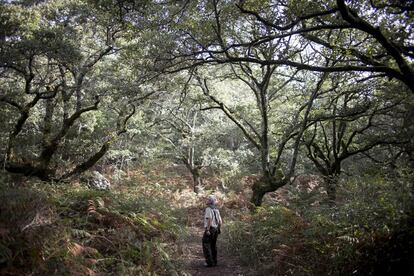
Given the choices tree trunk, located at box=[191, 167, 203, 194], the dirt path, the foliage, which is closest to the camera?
the foliage

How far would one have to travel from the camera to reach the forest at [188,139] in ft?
16.6

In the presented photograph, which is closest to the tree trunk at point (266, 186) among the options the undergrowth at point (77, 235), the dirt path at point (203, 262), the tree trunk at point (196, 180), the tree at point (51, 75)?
the dirt path at point (203, 262)

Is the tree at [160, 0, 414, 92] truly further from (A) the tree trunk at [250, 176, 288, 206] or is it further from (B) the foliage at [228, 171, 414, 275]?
(A) the tree trunk at [250, 176, 288, 206]

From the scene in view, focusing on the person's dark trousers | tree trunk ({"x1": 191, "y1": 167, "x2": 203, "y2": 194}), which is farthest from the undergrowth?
tree trunk ({"x1": 191, "y1": 167, "x2": 203, "y2": 194})

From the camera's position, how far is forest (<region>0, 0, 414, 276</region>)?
505cm

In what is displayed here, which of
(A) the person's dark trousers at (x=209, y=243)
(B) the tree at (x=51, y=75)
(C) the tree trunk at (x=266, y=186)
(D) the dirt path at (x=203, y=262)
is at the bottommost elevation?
(D) the dirt path at (x=203, y=262)

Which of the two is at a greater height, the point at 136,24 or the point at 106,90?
the point at 136,24

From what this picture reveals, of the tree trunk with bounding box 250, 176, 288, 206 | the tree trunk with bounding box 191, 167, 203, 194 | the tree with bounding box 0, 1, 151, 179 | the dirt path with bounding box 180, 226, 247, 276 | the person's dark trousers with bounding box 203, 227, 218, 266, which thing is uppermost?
the tree with bounding box 0, 1, 151, 179

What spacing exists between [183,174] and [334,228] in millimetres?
19814

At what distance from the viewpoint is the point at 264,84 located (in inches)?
489

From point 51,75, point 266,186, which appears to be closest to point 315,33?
point 266,186

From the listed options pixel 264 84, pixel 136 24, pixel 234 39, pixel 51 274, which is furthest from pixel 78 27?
pixel 51 274

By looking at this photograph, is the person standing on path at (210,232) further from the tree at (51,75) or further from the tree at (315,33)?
the tree at (51,75)

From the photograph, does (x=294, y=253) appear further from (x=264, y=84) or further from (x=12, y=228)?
(x=264, y=84)
